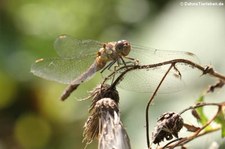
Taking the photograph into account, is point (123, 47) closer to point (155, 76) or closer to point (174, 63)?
point (155, 76)

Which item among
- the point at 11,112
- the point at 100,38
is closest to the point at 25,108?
the point at 11,112

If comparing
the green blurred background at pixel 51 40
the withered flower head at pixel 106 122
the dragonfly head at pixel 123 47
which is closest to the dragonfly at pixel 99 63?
the dragonfly head at pixel 123 47

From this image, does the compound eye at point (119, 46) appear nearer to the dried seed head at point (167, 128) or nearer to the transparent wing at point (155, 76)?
the transparent wing at point (155, 76)

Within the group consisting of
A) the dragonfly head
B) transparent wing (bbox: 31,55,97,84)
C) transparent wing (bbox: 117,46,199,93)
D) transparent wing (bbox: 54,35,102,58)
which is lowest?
transparent wing (bbox: 117,46,199,93)

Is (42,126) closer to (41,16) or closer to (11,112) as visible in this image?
(11,112)

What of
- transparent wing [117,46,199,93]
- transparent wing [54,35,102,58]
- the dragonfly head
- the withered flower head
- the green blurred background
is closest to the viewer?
the withered flower head

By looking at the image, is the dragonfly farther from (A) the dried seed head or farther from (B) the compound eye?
(A) the dried seed head

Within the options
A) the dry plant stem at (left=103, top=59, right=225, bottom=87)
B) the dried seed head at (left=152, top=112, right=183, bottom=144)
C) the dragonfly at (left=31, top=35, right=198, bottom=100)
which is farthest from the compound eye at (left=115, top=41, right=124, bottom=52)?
the dried seed head at (left=152, top=112, right=183, bottom=144)
